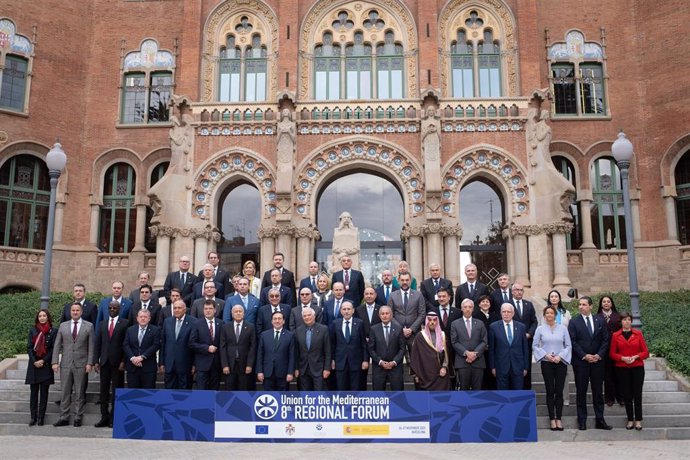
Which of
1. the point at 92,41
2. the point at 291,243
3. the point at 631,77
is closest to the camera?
the point at 291,243

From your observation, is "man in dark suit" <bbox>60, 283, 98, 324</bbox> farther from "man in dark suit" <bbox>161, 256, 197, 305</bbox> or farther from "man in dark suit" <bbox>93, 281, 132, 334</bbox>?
"man in dark suit" <bbox>161, 256, 197, 305</bbox>

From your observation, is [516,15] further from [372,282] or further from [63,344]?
[63,344]

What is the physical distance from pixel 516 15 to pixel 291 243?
38.3 ft

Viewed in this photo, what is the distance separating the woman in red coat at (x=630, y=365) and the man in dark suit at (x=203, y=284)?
22.5 ft

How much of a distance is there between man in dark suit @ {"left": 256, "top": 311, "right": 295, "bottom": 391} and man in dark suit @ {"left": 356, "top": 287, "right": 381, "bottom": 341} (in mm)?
1266

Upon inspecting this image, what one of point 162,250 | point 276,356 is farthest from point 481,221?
point 276,356

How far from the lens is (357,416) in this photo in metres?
8.86

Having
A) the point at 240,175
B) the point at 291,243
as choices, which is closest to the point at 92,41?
the point at 240,175

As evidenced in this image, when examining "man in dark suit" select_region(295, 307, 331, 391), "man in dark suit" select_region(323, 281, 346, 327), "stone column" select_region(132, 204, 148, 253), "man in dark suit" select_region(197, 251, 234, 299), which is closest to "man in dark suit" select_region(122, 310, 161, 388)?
"man in dark suit" select_region(197, 251, 234, 299)

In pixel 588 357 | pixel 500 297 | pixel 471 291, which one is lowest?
pixel 588 357

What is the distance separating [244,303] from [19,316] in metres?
8.91

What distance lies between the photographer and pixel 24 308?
55.7 feet

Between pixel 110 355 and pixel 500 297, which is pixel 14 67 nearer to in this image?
pixel 110 355

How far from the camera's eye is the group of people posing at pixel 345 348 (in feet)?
31.3
